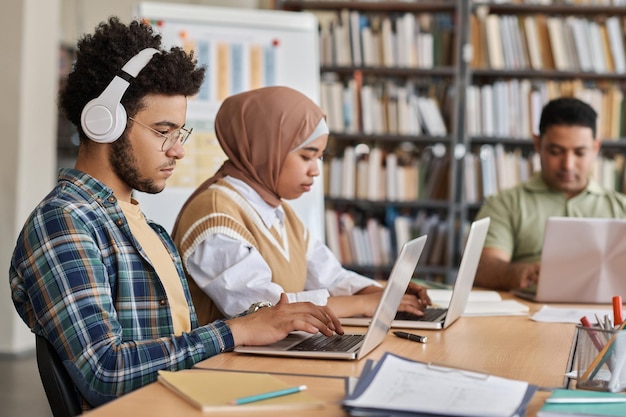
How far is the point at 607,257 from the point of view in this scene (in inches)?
97.2

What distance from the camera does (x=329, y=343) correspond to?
5.45 feet

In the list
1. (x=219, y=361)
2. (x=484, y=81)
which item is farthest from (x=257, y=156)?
(x=484, y=81)

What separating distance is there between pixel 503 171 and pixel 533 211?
159cm

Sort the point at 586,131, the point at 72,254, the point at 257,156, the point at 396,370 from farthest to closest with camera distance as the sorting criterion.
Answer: the point at 586,131 → the point at 257,156 → the point at 72,254 → the point at 396,370

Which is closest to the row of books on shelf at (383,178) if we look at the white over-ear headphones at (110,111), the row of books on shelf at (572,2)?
the row of books on shelf at (572,2)

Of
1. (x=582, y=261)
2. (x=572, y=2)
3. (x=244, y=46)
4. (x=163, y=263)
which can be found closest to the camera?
(x=163, y=263)

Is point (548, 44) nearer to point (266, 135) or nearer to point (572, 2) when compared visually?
point (572, 2)

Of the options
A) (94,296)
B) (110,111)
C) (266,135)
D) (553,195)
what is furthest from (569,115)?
(94,296)

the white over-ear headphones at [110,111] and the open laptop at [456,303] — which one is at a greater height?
the white over-ear headphones at [110,111]

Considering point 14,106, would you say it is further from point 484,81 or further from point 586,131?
point 586,131

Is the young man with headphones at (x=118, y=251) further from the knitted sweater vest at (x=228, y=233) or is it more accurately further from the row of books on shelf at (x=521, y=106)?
the row of books on shelf at (x=521, y=106)

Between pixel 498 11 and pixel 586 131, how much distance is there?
1932mm

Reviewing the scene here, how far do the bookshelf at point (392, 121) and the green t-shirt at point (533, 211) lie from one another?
5.01ft

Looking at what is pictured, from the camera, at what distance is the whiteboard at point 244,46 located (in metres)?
3.97
